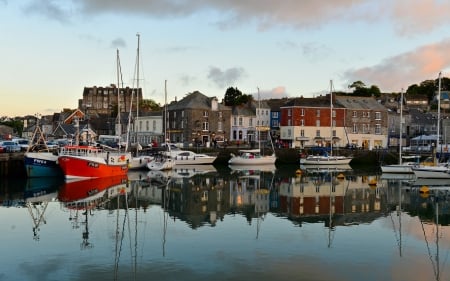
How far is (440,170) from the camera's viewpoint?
46.0 meters

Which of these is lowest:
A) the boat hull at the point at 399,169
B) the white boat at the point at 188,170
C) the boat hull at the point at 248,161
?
the white boat at the point at 188,170

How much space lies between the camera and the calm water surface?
1627 cm

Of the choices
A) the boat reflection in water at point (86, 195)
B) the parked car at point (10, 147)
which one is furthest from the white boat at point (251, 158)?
the parked car at point (10, 147)

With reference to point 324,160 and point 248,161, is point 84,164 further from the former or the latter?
point 324,160

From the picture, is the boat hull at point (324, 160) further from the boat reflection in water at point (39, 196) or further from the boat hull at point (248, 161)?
the boat reflection in water at point (39, 196)

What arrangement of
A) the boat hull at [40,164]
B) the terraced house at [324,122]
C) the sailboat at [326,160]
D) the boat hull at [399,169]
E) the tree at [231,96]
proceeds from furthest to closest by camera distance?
the tree at [231,96], the terraced house at [324,122], the sailboat at [326,160], the boat hull at [399,169], the boat hull at [40,164]

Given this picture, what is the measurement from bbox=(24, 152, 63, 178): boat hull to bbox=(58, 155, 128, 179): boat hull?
189 cm

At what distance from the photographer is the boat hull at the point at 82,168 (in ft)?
137

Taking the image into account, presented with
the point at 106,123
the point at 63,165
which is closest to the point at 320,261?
the point at 63,165

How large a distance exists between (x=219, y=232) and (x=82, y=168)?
22.7 m

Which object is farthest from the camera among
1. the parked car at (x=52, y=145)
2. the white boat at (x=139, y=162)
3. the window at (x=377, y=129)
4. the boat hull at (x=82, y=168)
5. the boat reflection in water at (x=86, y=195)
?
the window at (x=377, y=129)

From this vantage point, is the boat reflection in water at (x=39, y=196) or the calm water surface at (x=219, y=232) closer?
the calm water surface at (x=219, y=232)

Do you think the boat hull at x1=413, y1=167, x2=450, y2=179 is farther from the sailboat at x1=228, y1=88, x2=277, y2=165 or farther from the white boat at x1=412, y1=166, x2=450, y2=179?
the sailboat at x1=228, y1=88, x2=277, y2=165

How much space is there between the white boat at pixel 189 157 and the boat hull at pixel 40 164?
59.8ft
